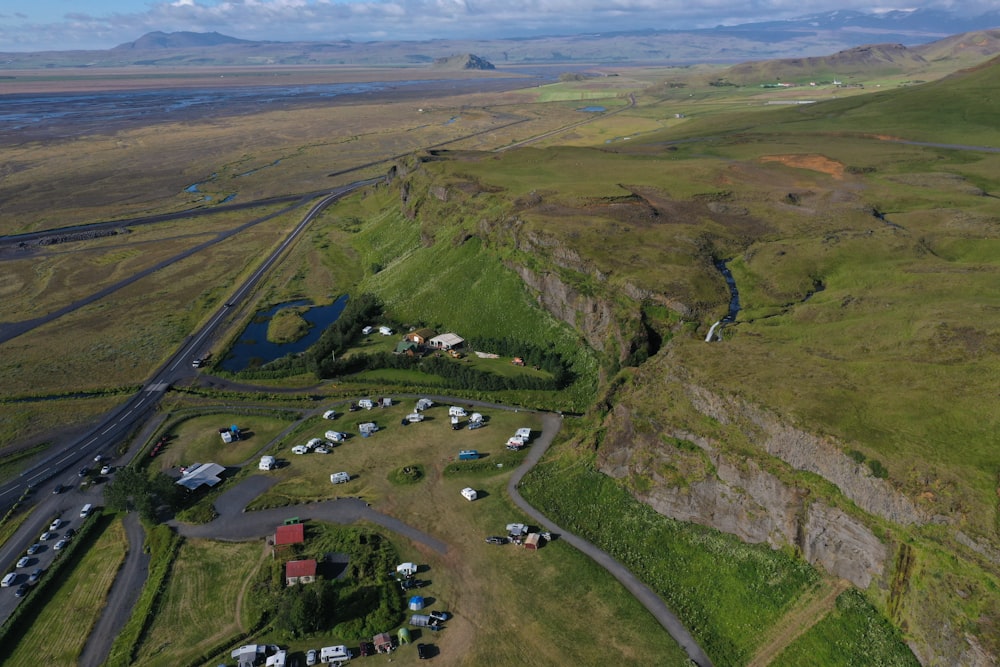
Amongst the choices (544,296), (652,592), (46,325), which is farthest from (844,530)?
(46,325)

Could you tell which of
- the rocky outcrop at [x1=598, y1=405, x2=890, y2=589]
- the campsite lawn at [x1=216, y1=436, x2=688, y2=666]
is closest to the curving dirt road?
the campsite lawn at [x1=216, y1=436, x2=688, y2=666]

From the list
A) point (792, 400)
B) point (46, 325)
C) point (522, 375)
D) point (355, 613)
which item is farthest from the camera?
point (46, 325)

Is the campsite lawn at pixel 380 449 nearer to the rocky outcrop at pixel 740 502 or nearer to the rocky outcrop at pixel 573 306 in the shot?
the rocky outcrop at pixel 740 502

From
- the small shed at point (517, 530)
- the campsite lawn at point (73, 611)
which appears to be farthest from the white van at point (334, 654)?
the campsite lawn at point (73, 611)

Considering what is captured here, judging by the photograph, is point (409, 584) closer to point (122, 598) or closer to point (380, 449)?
point (380, 449)

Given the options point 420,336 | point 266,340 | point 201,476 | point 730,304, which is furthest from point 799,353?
point 266,340

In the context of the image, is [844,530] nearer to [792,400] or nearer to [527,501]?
[792,400]
